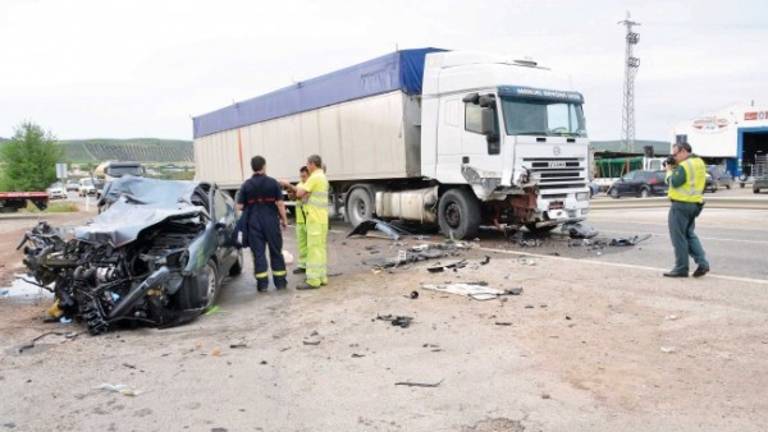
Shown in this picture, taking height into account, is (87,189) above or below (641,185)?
above

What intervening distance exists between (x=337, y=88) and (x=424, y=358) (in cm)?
1068

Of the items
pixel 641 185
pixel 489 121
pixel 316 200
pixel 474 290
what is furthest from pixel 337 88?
pixel 641 185

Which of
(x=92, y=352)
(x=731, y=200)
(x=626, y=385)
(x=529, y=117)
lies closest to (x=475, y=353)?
(x=626, y=385)

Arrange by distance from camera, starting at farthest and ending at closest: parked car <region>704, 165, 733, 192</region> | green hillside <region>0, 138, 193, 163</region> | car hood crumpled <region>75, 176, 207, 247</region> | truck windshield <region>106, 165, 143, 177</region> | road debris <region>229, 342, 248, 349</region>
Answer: green hillside <region>0, 138, 193, 163</region> < parked car <region>704, 165, 733, 192</region> < truck windshield <region>106, 165, 143, 177</region> < car hood crumpled <region>75, 176, 207, 247</region> < road debris <region>229, 342, 248, 349</region>

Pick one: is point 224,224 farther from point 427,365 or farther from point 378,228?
point 378,228

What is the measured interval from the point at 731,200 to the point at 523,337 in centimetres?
1869

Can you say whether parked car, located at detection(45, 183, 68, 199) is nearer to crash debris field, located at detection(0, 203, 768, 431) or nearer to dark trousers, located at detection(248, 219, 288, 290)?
crash debris field, located at detection(0, 203, 768, 431)

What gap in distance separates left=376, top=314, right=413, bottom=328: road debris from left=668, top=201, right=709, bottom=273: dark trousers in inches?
142

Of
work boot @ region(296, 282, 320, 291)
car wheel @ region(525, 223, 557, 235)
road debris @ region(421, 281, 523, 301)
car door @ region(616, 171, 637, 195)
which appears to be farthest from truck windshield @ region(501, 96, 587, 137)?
car door @ region(616, 171, 637, 195)

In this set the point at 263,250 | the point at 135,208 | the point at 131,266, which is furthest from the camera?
the point at 263,250

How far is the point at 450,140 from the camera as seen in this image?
38.8 feet

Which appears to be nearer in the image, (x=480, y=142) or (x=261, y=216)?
(x=261, y=216)

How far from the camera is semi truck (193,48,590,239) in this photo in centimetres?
1098

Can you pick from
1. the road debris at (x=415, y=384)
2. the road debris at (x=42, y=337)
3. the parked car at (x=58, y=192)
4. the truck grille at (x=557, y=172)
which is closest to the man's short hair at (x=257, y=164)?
the road debris at (x=42, y=337)
